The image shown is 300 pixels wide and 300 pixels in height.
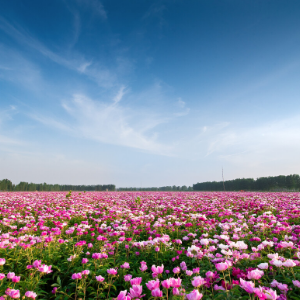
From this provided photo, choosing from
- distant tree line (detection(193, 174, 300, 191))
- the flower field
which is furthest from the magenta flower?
distant tree line (detection(193, 174, 300, 191))

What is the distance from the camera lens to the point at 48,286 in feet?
11.2

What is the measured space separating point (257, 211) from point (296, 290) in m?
6.22

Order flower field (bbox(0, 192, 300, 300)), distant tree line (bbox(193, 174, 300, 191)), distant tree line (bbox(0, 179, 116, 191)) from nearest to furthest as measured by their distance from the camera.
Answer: flower field (bbox(0, 192, 300, 300)), distant tree line (bbox(193, 174, 300, 191)), distant tree line (bbox(0, 179, 116, 191))

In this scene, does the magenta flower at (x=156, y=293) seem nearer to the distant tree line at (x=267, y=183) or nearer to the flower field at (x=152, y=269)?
the flower field at (x=152, y=269)

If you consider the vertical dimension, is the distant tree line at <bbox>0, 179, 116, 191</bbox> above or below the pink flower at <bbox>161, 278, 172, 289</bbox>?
below

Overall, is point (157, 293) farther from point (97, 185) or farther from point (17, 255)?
point (97, 185)

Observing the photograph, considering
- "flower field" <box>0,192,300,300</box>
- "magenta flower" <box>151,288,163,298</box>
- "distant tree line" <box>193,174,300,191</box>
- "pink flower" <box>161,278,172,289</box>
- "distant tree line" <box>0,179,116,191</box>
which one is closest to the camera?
"magenta flower" <box>151,288,163,298</box>

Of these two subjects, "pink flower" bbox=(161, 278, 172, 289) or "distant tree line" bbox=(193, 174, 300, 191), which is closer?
"pink flower" bbox=(161, 278, 172, 289)

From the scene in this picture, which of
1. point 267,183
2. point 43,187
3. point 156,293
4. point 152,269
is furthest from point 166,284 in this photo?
point 43,187

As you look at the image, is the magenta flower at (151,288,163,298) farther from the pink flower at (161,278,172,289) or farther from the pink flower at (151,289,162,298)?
the pink flower at (161,278,172,289)

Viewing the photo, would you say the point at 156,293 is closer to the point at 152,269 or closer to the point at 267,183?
the point at 152,269

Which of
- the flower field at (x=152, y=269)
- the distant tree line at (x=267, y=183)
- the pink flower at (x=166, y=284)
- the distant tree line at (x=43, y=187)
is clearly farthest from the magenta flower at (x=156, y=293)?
the distant tree line at (x=43, y=187)

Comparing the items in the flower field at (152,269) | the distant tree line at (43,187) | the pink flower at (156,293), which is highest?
the pink flower at (156,293)

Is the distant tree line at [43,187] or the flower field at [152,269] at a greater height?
the flower field at [152,269]
